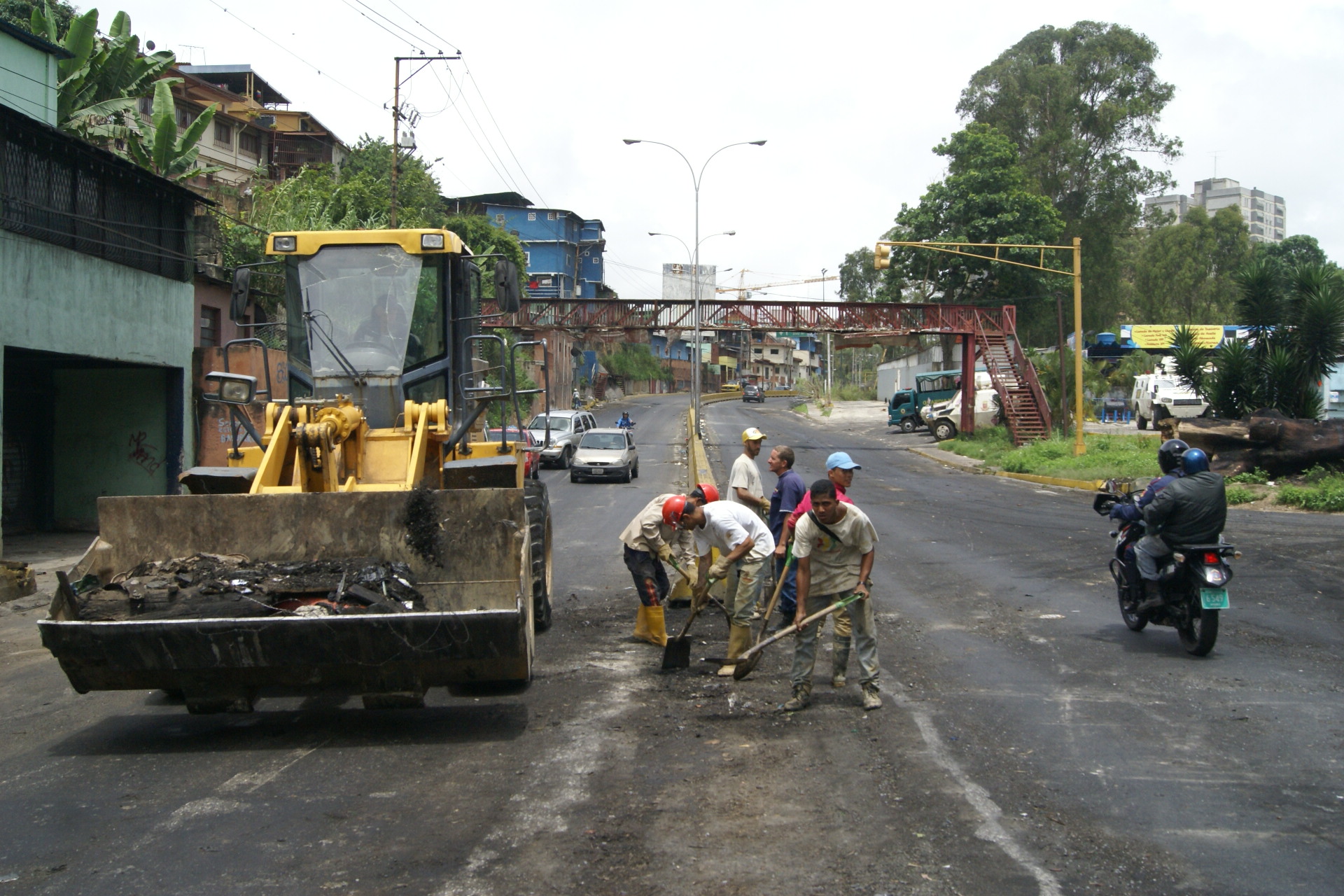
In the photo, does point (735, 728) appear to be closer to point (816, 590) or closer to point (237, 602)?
point (816, 590)

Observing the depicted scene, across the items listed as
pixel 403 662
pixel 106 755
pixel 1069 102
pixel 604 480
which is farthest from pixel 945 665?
pixel 1069 102

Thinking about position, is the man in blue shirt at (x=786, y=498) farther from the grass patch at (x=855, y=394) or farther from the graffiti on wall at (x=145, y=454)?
the grass patch at (x=855, y=394)

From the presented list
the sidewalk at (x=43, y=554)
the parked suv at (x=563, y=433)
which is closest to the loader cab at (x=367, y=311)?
the sidewalk at (x=43, y=554)

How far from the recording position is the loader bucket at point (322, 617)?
19.1 ft

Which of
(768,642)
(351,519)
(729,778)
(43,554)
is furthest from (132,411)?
(729,778)

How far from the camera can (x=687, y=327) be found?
42406 mm

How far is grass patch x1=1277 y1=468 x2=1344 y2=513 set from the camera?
1883 centimetres

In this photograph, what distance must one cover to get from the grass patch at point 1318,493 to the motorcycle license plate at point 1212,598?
12884mm

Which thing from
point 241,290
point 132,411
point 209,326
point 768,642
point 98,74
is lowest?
point 768,642

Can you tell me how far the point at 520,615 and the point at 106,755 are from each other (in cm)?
252

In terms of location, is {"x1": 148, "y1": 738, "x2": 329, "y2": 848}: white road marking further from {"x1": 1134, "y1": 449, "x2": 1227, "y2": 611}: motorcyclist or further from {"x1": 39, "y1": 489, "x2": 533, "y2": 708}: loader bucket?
{"x1": 1134, "y1": 449, "x2": 1227, "y2": 611}: motorcyclist

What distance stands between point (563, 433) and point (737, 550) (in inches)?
1032

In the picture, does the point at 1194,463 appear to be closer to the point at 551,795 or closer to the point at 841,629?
the point at 841,629

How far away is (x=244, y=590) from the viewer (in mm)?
6277
